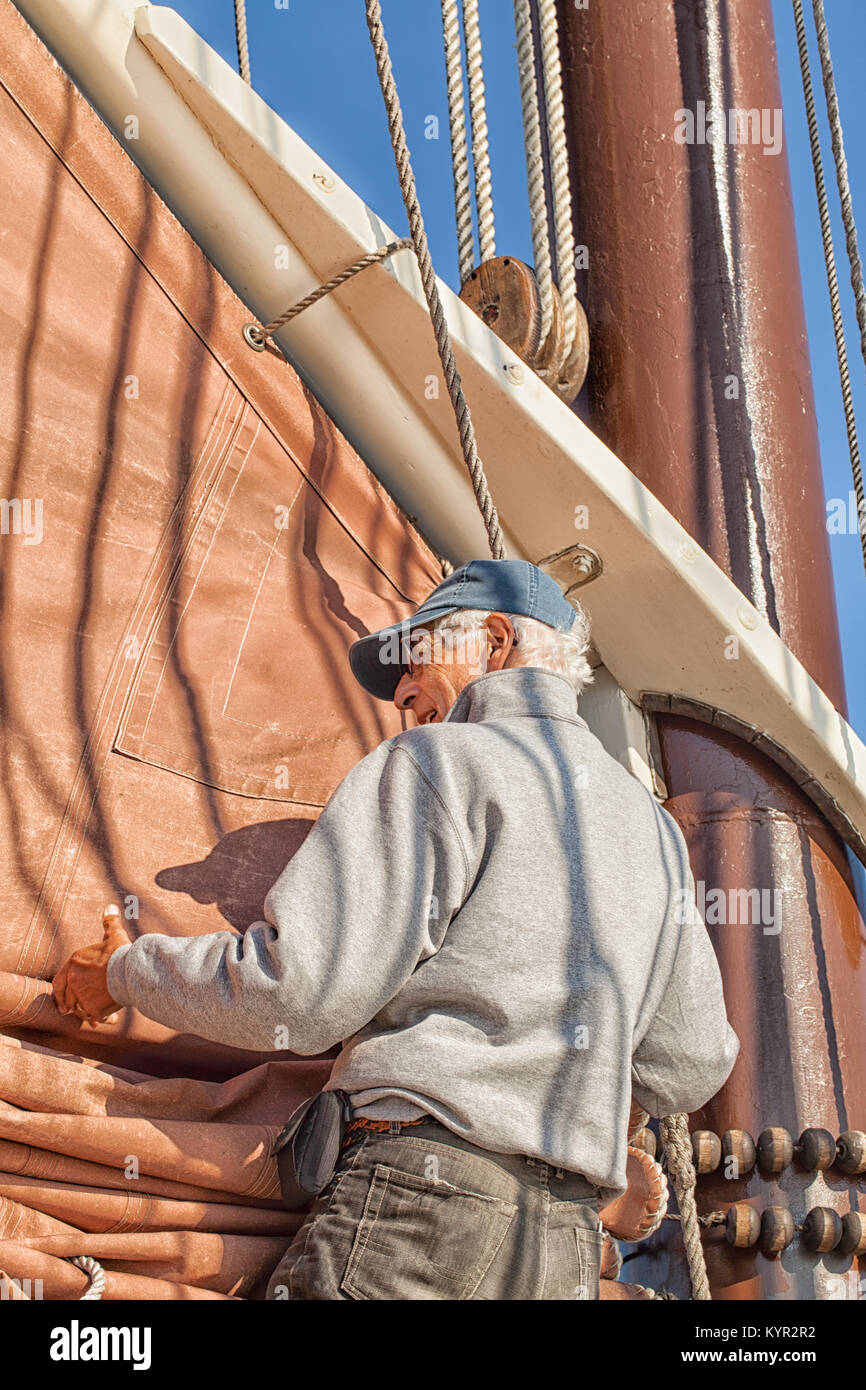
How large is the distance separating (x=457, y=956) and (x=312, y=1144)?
268mm

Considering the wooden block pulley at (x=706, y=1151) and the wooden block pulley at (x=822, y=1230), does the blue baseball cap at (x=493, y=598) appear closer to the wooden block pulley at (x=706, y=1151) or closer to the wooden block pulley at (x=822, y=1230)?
the wooden block pulley at (x=706, y=1151)

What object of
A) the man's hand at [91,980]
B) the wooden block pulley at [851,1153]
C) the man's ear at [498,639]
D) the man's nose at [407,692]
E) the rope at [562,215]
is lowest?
the wooden block pulley at [851,1153]

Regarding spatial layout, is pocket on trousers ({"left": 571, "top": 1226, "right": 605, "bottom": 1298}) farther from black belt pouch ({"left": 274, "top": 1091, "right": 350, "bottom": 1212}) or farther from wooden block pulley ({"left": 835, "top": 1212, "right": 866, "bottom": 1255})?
wooden block pulley ({"left": 835, "top": 1212, "right": 866, "bottom": 1255})

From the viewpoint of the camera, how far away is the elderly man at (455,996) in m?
1.46

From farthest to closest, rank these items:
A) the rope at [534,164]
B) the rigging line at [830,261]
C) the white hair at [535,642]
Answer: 1. the rigging line at [830,261]
2. the rope at [534,164]
3. the white hair at [535,642]

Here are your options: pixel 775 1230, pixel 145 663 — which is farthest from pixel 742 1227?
pixel 145 663

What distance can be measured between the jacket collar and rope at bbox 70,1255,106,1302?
27.2 inches

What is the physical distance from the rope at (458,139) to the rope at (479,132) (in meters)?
0.04

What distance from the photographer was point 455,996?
4.95 ft

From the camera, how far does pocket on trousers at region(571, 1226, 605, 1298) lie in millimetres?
1527

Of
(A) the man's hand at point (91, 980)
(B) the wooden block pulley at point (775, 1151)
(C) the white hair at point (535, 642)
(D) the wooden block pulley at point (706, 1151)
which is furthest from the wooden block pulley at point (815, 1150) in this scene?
(A) the man's hand at point (91, 980)

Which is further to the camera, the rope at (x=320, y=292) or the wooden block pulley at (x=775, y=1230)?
the rope at (x=320, y=292)
